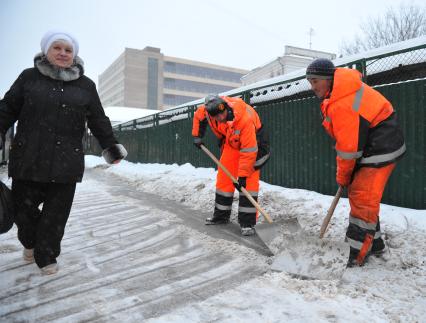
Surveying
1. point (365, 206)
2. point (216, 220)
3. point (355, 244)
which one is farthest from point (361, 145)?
point (216, 220)

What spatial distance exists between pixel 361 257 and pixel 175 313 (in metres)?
1.62

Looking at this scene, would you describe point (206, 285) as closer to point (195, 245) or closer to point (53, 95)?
point (195, 245)

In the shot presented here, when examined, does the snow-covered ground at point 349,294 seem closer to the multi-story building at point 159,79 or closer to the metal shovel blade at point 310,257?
the metal shovel blade at point 310,257

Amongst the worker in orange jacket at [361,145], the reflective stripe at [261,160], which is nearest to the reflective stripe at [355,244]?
the worker in orange jacket at [361,145]

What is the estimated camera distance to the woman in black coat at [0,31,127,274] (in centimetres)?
266

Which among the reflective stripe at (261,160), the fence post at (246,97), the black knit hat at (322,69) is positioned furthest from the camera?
the fence post at (246,97)

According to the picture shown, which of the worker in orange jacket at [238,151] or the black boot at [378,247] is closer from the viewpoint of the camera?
the black boot at [378,247]

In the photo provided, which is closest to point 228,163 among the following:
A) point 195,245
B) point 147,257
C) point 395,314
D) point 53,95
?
point 195,245

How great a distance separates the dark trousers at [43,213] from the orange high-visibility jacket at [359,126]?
2.23 m

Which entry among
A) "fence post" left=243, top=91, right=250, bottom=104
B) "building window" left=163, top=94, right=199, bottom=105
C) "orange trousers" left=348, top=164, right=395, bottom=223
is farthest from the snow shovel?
"building window" left=163, top=94, right=199, bottom=105

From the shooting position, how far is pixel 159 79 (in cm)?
7369

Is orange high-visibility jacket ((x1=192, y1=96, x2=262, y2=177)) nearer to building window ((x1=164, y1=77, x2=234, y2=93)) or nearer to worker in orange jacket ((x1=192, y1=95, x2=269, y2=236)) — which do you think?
worker in orange jacket ((x1=192, y1=95, x2=269, y2=236))

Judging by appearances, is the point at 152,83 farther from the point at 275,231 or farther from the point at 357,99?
the point at 357,99

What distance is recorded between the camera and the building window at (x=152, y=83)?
72375 mm
